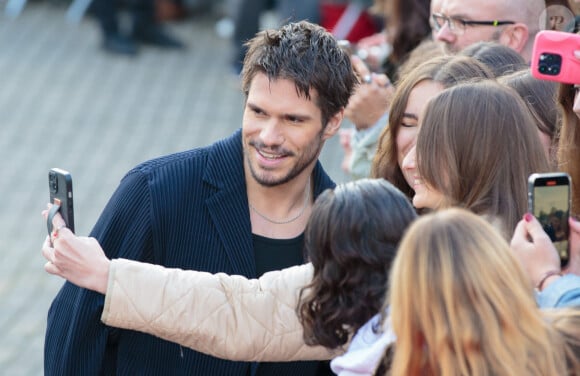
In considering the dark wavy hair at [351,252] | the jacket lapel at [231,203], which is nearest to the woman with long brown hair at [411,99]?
the jacket lapel at [231,203]

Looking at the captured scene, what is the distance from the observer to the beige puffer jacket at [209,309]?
115 inches

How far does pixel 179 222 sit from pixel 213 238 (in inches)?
5.0

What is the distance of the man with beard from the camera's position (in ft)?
11.6

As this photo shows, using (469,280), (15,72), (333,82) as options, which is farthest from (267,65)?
(15,72)

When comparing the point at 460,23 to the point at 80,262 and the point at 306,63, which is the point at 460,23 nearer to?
the point at 306,63

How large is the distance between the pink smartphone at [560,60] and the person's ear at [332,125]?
31.7 inches

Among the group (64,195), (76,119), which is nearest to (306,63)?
(64,195)

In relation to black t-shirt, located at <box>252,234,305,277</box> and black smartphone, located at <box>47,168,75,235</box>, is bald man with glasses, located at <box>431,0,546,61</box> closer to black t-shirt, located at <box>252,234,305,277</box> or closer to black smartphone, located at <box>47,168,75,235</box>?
black t-shirt, located at <box>252,234,305,277</box>

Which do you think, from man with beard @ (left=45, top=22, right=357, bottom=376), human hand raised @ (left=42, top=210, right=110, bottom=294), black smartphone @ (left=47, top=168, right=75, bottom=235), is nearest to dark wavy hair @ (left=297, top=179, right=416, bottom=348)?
human hand raised @ (left=42, top=210, right=110, bottom=294)

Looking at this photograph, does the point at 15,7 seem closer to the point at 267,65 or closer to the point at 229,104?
the point at 229,104

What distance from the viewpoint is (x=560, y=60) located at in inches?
132

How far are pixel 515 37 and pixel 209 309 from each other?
8.06ft

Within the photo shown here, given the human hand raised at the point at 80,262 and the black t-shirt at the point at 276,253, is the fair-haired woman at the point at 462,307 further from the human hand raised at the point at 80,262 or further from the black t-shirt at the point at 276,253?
the black t-shirt at the point at 276,253

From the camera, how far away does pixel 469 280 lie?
2.23 metres
